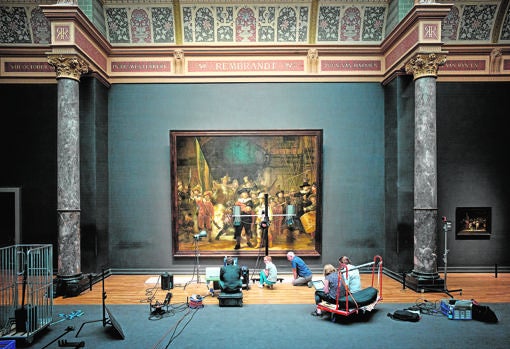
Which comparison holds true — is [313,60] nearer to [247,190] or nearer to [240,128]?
[240,128]

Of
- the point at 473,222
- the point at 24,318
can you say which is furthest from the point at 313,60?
the point at 24,318

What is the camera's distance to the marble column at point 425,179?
809 cm

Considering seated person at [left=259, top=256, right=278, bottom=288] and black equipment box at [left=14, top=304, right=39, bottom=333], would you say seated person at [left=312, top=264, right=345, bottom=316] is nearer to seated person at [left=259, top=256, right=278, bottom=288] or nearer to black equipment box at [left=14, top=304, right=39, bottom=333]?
seated person at [left=259, top=256, right=278, bottom=288]

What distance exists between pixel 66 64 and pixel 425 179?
950cm

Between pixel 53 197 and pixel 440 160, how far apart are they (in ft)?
38.8

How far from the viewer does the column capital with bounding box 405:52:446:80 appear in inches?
317

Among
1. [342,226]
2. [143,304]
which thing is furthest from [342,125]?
[143,304]

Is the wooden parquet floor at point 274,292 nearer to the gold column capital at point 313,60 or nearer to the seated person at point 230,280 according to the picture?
the seated person at point 230,280

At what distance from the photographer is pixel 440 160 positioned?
9.85 m

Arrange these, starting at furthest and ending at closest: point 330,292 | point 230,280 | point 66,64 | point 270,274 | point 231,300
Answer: point 270,274
point 66,64
point 230,280
point 231,300
point 330,292

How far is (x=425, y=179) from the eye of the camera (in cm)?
820

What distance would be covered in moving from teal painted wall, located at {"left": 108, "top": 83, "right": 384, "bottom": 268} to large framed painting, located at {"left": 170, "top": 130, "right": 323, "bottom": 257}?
44 cm

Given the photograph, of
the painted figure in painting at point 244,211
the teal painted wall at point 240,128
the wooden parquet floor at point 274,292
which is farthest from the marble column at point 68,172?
the painted figure in painting at point 244,211

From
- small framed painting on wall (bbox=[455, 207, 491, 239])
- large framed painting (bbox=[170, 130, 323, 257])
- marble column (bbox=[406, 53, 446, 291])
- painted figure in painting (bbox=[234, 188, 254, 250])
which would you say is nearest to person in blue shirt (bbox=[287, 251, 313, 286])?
large framed painting (bbox=[170, 130, 323, 257])
